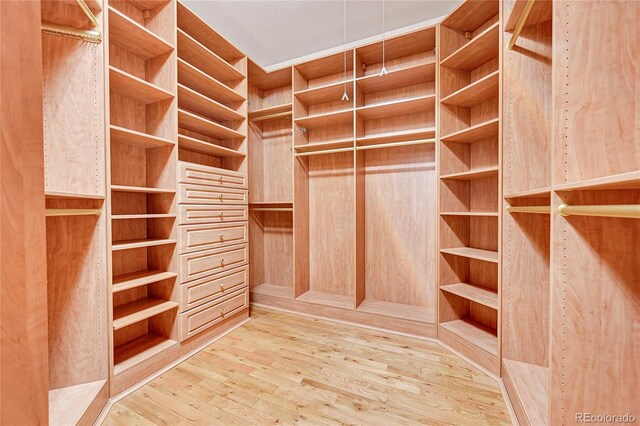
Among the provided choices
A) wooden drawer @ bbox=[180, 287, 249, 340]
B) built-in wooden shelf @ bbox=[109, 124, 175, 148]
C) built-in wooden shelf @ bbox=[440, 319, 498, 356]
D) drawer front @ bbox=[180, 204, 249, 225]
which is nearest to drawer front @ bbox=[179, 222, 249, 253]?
drawer front @ bbox=[180, 204, 249, 225]

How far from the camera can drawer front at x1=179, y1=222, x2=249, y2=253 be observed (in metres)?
1.99

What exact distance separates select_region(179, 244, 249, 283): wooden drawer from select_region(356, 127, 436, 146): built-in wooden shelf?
160 centimetres

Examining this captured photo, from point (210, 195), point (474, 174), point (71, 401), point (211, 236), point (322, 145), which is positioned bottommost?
point (71, 401)

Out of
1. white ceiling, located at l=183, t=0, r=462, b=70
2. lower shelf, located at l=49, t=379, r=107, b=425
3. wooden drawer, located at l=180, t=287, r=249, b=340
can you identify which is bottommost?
lower shelf, located at l=49, t=379, r=107, b=425

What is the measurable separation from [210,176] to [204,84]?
89 cm

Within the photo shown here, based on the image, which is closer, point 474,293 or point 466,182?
point 474,293

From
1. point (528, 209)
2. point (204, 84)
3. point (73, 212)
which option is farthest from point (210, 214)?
point (528, 209)

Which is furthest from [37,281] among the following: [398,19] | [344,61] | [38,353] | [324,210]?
[398,19]

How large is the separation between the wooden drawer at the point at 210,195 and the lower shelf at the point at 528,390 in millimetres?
2373

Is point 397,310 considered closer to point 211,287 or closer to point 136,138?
point 211,287

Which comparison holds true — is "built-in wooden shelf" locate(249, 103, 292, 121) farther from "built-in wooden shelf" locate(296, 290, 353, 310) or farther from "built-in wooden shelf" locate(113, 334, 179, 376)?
"built-in wooden shelf" locate(113, 334, 179, 376)

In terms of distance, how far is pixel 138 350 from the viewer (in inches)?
71.4

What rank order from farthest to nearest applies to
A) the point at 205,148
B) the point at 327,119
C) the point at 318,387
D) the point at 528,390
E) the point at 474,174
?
the point at 327,119 → the point at 205,148 → the point at 474,174 → the point at 318,387 → the point at 528,390

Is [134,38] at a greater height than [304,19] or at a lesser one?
lesser
